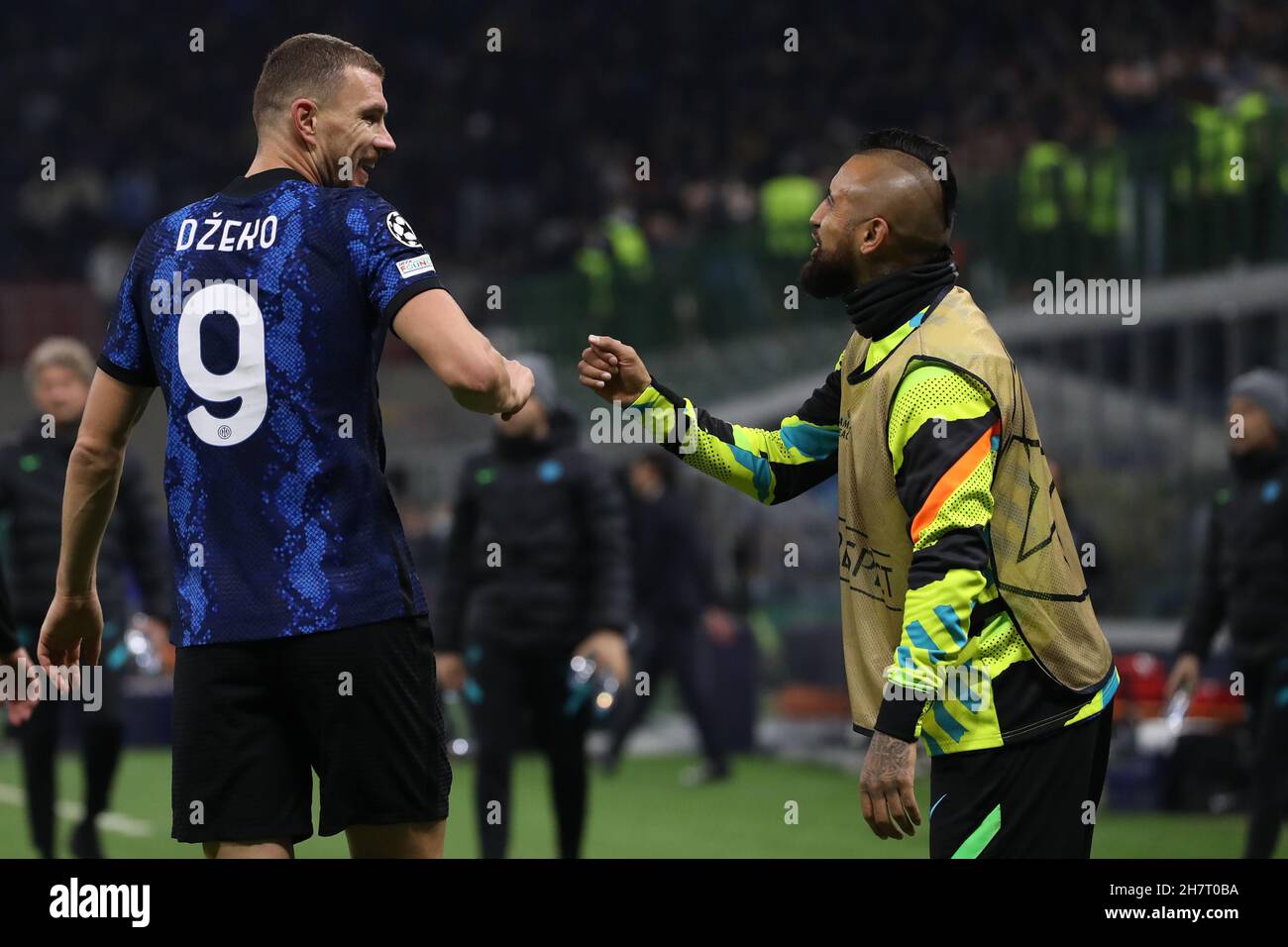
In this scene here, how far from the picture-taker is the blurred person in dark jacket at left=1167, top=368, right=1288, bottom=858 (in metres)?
7.68

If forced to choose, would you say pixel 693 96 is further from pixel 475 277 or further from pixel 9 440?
pixel 9 440

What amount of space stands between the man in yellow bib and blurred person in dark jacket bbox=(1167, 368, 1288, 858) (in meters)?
3.98

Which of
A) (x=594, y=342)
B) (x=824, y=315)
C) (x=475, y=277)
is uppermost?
(x=475, y=277)

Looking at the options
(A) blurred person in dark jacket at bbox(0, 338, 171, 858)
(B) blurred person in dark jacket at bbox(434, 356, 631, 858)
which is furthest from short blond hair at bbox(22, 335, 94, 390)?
(B) blurred person in dark jacket at bbox(434, 356, 631, 858)

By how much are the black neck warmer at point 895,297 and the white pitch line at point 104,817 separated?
6.01m

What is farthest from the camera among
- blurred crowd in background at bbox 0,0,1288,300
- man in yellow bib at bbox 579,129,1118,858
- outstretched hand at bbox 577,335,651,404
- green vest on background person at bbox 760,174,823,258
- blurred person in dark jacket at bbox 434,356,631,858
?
blurred crowd in background at bbox 0,0,1288,300

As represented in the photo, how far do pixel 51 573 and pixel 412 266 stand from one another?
4612 millimetres

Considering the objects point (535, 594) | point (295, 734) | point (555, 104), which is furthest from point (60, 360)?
point (555, 104)

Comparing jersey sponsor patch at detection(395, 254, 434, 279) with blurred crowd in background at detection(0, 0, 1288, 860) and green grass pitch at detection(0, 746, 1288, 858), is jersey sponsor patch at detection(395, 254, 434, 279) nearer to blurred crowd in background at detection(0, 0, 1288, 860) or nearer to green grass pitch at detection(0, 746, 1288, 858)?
green grass pitch at detection(0, 746, 1288, 858)

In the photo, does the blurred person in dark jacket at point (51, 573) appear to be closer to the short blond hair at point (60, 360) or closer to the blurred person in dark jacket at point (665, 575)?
the short blond hair at point (60, 360)
